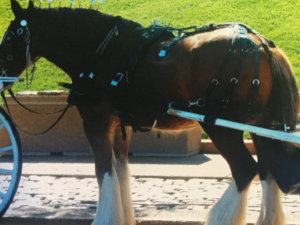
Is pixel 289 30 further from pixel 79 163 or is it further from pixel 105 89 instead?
pixel 105 89

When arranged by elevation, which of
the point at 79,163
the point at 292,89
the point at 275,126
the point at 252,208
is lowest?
the point at 79,163

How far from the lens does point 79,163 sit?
6492mm

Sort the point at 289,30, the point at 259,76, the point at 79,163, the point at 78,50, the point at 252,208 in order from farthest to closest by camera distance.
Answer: the point at 289,30 → the point at 79,163 → the point at 252,208 → the point at 78,50 → the point at 259,76

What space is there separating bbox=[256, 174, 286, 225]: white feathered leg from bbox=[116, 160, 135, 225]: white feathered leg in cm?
122

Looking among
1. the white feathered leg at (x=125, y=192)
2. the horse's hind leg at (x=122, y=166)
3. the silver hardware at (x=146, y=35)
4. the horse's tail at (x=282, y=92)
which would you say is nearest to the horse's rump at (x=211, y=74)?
the horse's tail at (x=282, y=92)

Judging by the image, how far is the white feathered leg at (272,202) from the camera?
3178 millimetres

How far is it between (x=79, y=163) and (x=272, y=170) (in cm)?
414

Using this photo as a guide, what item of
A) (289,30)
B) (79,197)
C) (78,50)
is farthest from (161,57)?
(289,30)

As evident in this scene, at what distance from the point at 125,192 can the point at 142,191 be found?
A: 115 cm

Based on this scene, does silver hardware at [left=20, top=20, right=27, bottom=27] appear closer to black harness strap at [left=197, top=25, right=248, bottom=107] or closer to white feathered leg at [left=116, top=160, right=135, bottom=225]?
white feathered leg at [left=116, top=160, right=135, bottom=225]

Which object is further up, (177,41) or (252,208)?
(177,41)

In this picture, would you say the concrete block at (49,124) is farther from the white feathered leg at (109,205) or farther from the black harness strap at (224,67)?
the black harness strap at (224,67)

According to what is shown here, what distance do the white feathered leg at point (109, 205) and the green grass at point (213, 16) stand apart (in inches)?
236

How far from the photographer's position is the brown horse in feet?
9.54
